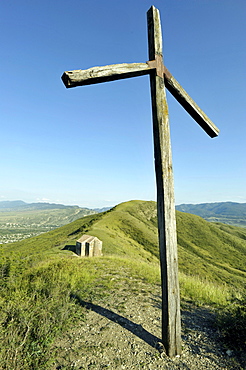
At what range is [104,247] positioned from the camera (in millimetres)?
28766

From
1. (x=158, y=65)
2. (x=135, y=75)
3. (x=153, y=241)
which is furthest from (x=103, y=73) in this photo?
(x=153, y=241)

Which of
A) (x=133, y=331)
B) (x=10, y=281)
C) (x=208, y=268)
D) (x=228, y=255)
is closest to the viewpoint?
(x=133, y=331)

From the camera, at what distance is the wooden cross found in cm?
391

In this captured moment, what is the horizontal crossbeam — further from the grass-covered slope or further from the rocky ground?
the grass-covered slope

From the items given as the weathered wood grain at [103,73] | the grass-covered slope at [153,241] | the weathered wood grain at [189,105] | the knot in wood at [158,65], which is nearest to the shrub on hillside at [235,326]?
the weathered wood grain at [189,105]

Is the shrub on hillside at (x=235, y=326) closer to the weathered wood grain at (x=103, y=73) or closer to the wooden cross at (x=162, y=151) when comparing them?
the wooden cross at (x=162, y=151)

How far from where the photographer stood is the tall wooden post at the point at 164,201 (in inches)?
155

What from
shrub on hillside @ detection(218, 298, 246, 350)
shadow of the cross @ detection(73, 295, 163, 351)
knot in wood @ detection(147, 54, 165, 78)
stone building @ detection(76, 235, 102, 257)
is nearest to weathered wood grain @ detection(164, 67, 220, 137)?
knot in wood @ detection(147, 54, 165, 78)

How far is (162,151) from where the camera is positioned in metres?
4.20

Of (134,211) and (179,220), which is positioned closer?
(134,211)

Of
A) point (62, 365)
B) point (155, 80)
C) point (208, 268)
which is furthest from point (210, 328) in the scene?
point (208, 268)

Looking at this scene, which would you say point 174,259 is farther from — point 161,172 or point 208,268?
point 208,268

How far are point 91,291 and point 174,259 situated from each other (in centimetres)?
447

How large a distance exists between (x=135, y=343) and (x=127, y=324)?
0.77 metres
